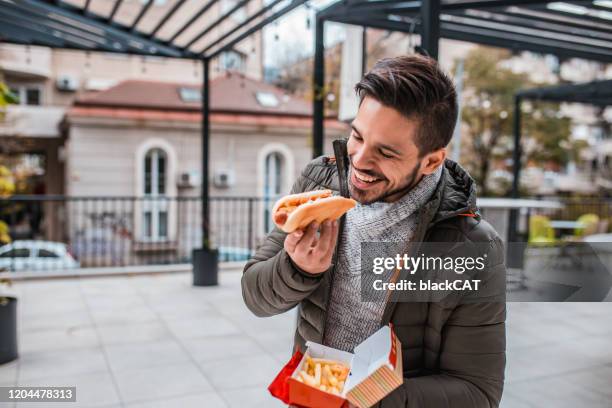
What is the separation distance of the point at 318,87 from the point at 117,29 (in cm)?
219

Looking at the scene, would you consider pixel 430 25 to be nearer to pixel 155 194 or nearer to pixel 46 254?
pixel 46 254

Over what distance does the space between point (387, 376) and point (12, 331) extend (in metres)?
3.68

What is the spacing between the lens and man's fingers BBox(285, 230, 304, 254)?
3.11ft

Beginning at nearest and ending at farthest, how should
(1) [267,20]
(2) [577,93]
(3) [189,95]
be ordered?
(1) [267,20], (2) [577,93], (3) [189,95]

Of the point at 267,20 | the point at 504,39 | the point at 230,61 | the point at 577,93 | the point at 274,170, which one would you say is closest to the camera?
the point at 267,20

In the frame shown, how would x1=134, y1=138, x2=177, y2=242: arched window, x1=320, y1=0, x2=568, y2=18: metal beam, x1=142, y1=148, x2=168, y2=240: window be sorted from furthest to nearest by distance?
1. x1=142, y1=148, x2=168, y2=240: window
2. x1=134, y1=138, x2=177, y2=242: arched window
3. x1=320, y1=0, x2=568, y2=18: metal beam

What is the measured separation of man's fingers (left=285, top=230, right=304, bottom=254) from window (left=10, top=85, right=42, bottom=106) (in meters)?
17.9

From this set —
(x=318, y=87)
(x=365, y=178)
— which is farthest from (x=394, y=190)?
(x=318, y=87)

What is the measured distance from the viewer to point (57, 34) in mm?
5422

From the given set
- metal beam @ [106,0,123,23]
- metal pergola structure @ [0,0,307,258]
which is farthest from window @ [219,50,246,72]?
metal beam @ [106,0,123,23]

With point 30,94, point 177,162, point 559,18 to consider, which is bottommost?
point 177,162

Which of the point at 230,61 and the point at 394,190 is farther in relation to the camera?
the point at 230,61

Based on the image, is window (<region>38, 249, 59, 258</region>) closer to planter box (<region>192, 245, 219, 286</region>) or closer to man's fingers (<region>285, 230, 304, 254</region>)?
planter box (<region>192, 245, 219, 286</region>)

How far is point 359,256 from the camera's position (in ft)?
3.78
